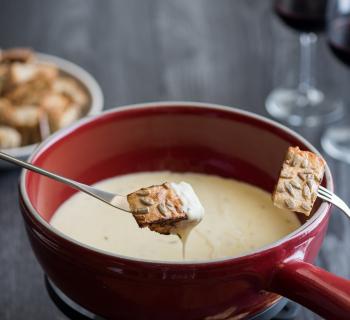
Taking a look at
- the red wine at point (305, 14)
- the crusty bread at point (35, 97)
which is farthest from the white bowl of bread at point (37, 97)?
the red wine at point (305, 14)

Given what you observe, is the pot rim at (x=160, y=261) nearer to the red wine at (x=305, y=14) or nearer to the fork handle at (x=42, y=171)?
the fork handle at (x=42, y=171)

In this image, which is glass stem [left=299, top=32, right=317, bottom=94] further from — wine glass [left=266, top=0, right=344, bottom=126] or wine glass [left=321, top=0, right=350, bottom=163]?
wine glass [left=321, top=0, right=350, bottom=163]

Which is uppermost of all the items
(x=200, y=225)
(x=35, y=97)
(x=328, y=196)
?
(x=328, y=196)

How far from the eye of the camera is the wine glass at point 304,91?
1626 mm

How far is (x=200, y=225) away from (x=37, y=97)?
0.65m

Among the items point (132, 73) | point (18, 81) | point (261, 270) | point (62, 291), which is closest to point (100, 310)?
point (62, 291)

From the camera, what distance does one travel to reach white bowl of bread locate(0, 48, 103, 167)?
1.47 meters

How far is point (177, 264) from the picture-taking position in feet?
2.59

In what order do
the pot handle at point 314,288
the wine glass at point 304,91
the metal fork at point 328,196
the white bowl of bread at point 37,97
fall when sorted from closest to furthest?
the pot handle at point 314,288
the metal fork at point 328,196
the white bowl of bread at point 37,97
the wine glass at point 304,91

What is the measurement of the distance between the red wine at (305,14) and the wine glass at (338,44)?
0.20 feet

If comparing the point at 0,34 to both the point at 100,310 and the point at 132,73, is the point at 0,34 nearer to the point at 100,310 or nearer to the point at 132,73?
the point at 132,73

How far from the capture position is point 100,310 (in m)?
0.87

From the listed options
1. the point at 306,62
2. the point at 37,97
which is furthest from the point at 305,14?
the point at 37,97

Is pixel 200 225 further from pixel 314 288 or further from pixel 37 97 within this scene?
pixel 37 97
